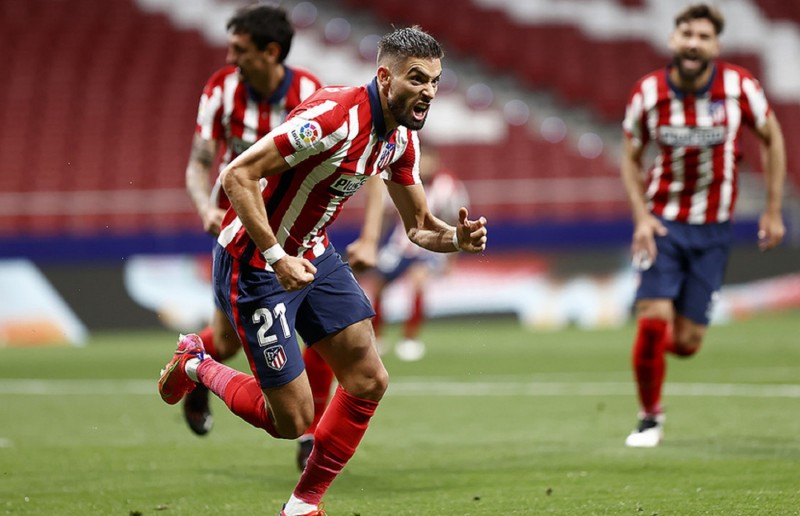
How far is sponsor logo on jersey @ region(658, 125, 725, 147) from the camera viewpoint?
7.20 m

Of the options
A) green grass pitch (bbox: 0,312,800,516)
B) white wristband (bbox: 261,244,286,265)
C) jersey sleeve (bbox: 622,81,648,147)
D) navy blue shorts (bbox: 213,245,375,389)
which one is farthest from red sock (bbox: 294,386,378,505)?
jersey sleeve (bbox: 622,81,648,147)

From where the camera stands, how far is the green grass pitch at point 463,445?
5457 millimetres

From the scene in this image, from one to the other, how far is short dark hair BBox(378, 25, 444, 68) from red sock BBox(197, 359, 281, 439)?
1441mm

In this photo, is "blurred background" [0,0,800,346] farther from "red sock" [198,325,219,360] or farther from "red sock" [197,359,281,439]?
"red sock" [197,359,281,439]

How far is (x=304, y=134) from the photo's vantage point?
452cm

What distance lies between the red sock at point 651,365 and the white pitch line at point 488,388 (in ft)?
6.81

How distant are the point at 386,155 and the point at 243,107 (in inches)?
76.8

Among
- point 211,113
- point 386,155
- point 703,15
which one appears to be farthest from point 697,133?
Answer: point 386,155

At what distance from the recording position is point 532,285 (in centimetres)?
1538

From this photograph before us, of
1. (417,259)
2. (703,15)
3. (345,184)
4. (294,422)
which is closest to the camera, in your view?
(345,184)

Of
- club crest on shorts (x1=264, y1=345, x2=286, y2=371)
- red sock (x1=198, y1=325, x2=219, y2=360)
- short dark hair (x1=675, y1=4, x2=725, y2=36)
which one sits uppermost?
short dark hair (x1=675, y1=4, x2=725, y2=36)

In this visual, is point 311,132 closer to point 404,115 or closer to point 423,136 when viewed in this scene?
point 404,115

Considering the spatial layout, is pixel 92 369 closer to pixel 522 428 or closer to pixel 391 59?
pixel 522 428

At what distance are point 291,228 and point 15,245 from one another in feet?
36.7
